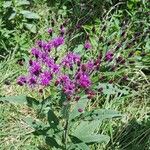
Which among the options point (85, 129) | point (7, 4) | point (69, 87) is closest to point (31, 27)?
point (7, 4)

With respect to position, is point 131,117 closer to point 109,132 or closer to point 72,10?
point 109,132

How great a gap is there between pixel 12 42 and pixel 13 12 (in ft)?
1.09

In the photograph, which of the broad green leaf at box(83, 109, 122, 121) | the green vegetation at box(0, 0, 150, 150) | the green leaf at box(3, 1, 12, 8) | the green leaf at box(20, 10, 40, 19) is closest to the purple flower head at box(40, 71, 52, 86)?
the green vegetation at box(0, 0, 150, 150)

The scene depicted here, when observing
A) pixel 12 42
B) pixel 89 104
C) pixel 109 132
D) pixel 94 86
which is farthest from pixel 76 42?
pixel 94 86

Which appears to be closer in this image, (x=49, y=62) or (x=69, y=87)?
(x=69, y=87)

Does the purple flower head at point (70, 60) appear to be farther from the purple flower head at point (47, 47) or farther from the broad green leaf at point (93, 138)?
the broad green leaf at point (93, 138)

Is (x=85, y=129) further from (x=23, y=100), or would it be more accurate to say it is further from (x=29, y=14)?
(x=29, y=14)

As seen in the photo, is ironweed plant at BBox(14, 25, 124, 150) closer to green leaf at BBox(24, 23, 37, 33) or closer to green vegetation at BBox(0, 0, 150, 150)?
green vegetation at BBox(0, 0, 150, 150)

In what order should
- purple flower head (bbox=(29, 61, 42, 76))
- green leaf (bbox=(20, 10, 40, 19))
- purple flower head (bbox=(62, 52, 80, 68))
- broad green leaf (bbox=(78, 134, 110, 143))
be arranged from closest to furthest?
purple flower head (bbox=(29, 61, 42, 76)) < purple flower head (bbox=(62, 52, 80, 68)) < broad green leaf (bbox=(78, 134, 110, 143)) < green leaf (bbox=(20, 10, 40, 19))

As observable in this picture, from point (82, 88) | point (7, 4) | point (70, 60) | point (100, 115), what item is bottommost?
point (100, 115)

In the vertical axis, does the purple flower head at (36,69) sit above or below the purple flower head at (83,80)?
above

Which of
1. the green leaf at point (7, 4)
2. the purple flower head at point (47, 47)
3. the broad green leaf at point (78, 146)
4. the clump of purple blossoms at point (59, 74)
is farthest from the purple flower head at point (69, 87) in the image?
the green leaf at point (7, 4)

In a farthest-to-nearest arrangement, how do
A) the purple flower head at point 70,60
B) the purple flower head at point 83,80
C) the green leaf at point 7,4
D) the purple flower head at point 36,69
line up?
1. the green leaf at point 7,4
2. the purple flower head at point 70,60
3. the purple flower head at point 36,69
4. the purple flower head at point 83,80

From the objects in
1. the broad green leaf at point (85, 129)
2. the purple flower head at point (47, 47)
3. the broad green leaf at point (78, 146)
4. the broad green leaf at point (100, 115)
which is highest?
the purple flower head at point (47, 47)
